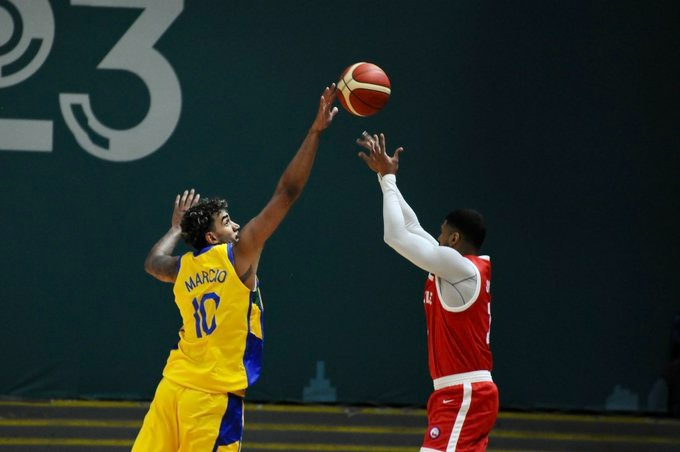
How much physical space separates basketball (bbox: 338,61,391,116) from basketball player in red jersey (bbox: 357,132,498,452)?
1.94ft

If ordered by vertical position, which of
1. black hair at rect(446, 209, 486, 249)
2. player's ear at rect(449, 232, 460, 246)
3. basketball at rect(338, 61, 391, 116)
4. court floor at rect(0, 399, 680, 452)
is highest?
basketball at rect(338, 61, 391, 116)

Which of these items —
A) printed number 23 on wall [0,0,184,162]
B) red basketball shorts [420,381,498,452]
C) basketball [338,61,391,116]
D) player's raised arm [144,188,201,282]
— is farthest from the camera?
printed number 23 on wall [0,0,184,162]

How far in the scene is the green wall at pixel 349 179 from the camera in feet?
26.4

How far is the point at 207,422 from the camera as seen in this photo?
199 inches

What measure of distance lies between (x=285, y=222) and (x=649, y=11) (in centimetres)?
340

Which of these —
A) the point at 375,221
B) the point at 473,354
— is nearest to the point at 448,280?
the point at 473,354

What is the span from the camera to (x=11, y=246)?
8.05m

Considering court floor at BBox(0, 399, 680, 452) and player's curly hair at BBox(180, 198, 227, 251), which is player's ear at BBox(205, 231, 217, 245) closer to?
player's curly hair at BBox(180, 198, 227, 251)

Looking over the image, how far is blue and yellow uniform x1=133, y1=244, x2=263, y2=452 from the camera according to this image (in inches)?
199

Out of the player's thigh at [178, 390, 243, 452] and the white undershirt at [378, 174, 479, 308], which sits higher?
the white undershirt at [378, 174, 479, 308]

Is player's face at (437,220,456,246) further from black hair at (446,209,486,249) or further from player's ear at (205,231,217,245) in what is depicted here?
player's ear at (205,231,217,245)

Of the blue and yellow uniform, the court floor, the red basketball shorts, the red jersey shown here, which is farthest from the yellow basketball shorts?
the court floor

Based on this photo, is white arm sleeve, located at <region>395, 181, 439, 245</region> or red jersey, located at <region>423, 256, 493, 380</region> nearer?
red jersey, located at <region>423, 256, 493, 380</region>

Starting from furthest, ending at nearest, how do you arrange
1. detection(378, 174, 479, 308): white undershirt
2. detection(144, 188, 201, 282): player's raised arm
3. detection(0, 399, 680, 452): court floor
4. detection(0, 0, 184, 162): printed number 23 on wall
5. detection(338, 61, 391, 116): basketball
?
1. detection(0, 0, 184, 162): printed number 23 on wall
2. detection(0, 399, 680, 452): court floor
3. detection(338, 61, 391, 116): basketball
4. detection(144, 188, 201, 282): player's raised arm
5. detection(378, 174, 479, 308): white undershirt
